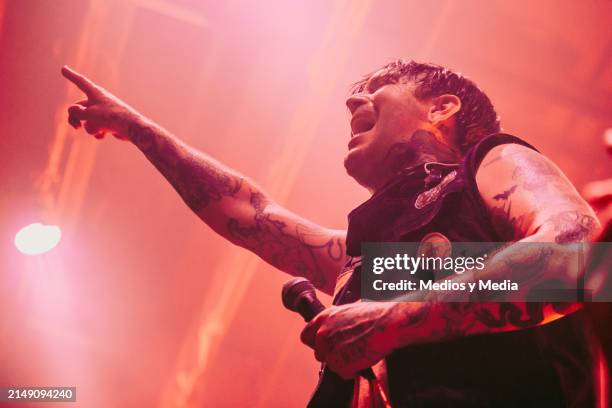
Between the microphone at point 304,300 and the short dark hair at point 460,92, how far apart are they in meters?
0.58

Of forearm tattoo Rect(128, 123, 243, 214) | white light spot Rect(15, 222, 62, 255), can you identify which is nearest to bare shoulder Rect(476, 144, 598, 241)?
forearm tattoo Rect(128, 123, 243, 214)

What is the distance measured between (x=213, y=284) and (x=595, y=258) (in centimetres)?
171

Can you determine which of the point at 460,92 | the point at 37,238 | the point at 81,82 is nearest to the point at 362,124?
the point at 460,92

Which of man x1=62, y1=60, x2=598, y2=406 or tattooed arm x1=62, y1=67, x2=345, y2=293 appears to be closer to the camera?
man x1=62, y1=60, x2=598, y2=406

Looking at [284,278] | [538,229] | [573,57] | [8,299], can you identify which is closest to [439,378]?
[538,229]

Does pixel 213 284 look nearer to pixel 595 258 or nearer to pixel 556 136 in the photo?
pixel 556 136

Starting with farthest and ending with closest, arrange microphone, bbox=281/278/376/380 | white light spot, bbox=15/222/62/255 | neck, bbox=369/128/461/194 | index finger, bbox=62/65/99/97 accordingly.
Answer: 1. white light spot, bbox=15/222/62/255
2. index finger, bbox=62/65/99/97
3. neck, bbox=369/128/461/194
4. microphone, bbox=281/278/376/380

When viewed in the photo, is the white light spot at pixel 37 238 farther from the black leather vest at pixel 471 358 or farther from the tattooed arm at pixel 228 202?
the black leather vest at pixel 471 358

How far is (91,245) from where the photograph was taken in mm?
2322

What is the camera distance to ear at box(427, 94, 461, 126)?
4.63 ft

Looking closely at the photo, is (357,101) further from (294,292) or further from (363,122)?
(294,292)

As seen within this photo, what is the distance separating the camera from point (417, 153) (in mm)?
1331

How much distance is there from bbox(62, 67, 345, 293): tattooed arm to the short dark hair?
39cm

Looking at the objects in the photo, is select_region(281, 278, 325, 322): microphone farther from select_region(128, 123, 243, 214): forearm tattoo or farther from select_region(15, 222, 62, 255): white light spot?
select_region(15, 222, 62, 255): white light spot
